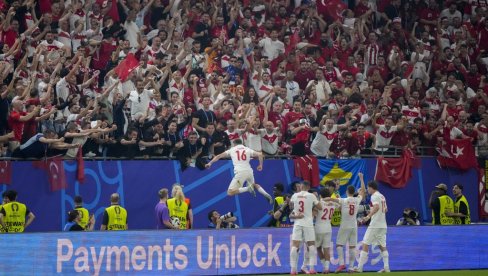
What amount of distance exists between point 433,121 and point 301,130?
4.55 m

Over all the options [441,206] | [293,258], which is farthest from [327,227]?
[441,206]

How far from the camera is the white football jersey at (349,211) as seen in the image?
83.6ft

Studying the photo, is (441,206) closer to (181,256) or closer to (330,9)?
(181,256)

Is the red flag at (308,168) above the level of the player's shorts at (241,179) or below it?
above

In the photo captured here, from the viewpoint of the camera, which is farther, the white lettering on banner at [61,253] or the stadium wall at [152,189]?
the stadium wall at [152,189]

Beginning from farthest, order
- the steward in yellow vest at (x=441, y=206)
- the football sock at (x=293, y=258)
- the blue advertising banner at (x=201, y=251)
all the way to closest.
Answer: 1. the steward in yellow vest at (x=441, y=206)
2. the football sock at (x=293, y=258)
3. the blue advertising banner at (x=201, y=251)

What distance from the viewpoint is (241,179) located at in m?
28.7

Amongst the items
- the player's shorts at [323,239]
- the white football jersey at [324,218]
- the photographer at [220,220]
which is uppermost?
the photographer at [220,220]

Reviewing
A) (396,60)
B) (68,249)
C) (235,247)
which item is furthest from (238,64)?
(68,249)

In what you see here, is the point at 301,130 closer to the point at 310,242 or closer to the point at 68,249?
the point at 310,242

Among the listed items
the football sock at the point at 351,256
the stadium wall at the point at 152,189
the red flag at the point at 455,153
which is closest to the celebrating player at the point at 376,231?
the football sock at the point at 351,256

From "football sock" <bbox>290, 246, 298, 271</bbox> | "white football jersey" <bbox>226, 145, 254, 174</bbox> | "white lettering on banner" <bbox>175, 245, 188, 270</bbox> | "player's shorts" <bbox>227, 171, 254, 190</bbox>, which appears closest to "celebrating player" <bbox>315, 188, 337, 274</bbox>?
"football sock" <bbox>290, 246, 298, 271</bbox>

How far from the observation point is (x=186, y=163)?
2841cm

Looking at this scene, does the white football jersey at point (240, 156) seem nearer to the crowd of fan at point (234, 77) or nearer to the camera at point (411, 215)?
the crowd of fan at point (234, 77)
